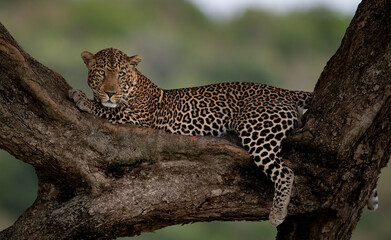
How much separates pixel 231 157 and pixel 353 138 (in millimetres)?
1306

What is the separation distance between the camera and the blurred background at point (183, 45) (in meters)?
20.7

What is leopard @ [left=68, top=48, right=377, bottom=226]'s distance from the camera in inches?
263

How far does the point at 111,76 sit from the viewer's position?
7441 mm

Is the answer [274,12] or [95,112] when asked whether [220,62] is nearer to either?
[274,12]

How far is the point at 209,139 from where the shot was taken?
6840 mm

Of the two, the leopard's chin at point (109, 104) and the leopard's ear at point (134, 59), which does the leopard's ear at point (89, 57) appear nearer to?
the leopard's ear at point (134, 59)

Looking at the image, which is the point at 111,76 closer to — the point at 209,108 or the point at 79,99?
the point at 79,99

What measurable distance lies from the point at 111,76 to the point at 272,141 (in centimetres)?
211

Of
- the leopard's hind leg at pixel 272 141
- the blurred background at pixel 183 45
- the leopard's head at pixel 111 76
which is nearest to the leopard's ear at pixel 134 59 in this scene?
the leopard's head at pixel 111 76

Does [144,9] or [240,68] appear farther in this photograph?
[144,9]

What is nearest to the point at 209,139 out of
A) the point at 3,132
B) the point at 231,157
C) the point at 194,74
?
the point at 231,157

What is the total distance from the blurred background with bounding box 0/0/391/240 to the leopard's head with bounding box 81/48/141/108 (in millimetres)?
12506

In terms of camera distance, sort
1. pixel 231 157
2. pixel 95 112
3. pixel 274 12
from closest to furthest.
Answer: pixel 231 157
pixel 95 112
pixel 274 12

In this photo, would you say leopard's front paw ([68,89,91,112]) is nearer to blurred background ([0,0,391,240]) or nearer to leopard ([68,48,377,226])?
leopard ([68,48,377,226])
